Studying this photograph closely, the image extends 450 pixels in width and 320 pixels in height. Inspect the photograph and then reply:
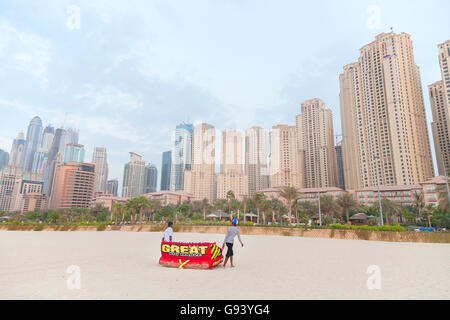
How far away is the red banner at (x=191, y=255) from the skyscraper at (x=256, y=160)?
480ft

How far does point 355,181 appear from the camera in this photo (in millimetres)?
110625

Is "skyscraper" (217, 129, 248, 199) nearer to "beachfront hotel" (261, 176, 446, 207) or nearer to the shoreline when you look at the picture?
"beachfront hotel" (261, 176, 446, 207)

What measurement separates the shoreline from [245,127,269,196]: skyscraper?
113268mm

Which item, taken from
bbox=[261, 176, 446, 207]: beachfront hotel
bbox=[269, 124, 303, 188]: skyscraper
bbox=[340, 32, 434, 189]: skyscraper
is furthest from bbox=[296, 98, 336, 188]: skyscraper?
bbox=[261, 176, 446, 207]: beachfront hotel

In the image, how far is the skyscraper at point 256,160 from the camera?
511 ft

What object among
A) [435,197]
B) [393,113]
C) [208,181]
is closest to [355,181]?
[393,113]

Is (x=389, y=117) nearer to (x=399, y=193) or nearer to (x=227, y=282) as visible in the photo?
(x=399, y=193)

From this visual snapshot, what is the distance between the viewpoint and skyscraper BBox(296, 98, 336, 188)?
431ft

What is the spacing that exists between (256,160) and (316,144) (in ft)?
123

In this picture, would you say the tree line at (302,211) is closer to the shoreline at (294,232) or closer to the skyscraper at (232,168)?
the shoreline at (294,232)

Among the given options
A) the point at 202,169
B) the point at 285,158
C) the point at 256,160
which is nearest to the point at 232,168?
the point at 256,160

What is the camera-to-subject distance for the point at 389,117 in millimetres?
95188
